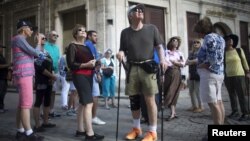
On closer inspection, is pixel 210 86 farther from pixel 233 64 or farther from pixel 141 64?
pixel 233 64

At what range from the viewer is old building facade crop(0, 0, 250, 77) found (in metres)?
15.7

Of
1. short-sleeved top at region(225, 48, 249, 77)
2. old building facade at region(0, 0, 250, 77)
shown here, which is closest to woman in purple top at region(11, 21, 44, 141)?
short-sleeved top at region(225, 48, 249, 77)

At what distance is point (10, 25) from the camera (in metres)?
21.3

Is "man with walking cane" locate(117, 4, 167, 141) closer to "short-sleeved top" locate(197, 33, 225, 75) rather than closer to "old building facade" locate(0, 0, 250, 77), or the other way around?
"short-sleeved top" locate(197, 33, 225, 75)

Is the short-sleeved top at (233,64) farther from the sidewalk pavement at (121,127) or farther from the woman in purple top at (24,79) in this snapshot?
the woman in purple top at (24,79)

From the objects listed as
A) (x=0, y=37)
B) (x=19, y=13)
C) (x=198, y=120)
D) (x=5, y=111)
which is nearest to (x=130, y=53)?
(x=198, y=120)

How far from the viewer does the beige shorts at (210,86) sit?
5.39 meters

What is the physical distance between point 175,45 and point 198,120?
180 centimetres

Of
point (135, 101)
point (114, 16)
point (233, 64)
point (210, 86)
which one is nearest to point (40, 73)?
point (135, 101)

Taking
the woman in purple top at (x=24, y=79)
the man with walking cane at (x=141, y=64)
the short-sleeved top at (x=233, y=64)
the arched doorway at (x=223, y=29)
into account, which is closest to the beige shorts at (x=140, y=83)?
the man with walking cane at (x=141, y=64)

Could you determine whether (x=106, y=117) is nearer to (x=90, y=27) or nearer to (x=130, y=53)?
(x=130, y=53)

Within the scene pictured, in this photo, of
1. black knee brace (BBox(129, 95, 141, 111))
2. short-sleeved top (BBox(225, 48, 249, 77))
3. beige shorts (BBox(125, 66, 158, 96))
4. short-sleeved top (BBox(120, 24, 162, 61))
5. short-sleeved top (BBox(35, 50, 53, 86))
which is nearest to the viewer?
beige shorts (BBox(125, 66, 158, 96))

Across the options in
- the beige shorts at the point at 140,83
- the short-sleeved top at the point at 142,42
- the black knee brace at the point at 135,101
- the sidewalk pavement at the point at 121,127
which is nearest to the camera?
the beige shorts at the point at 140,83

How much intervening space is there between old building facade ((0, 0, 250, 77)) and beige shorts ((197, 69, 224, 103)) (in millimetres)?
10262
